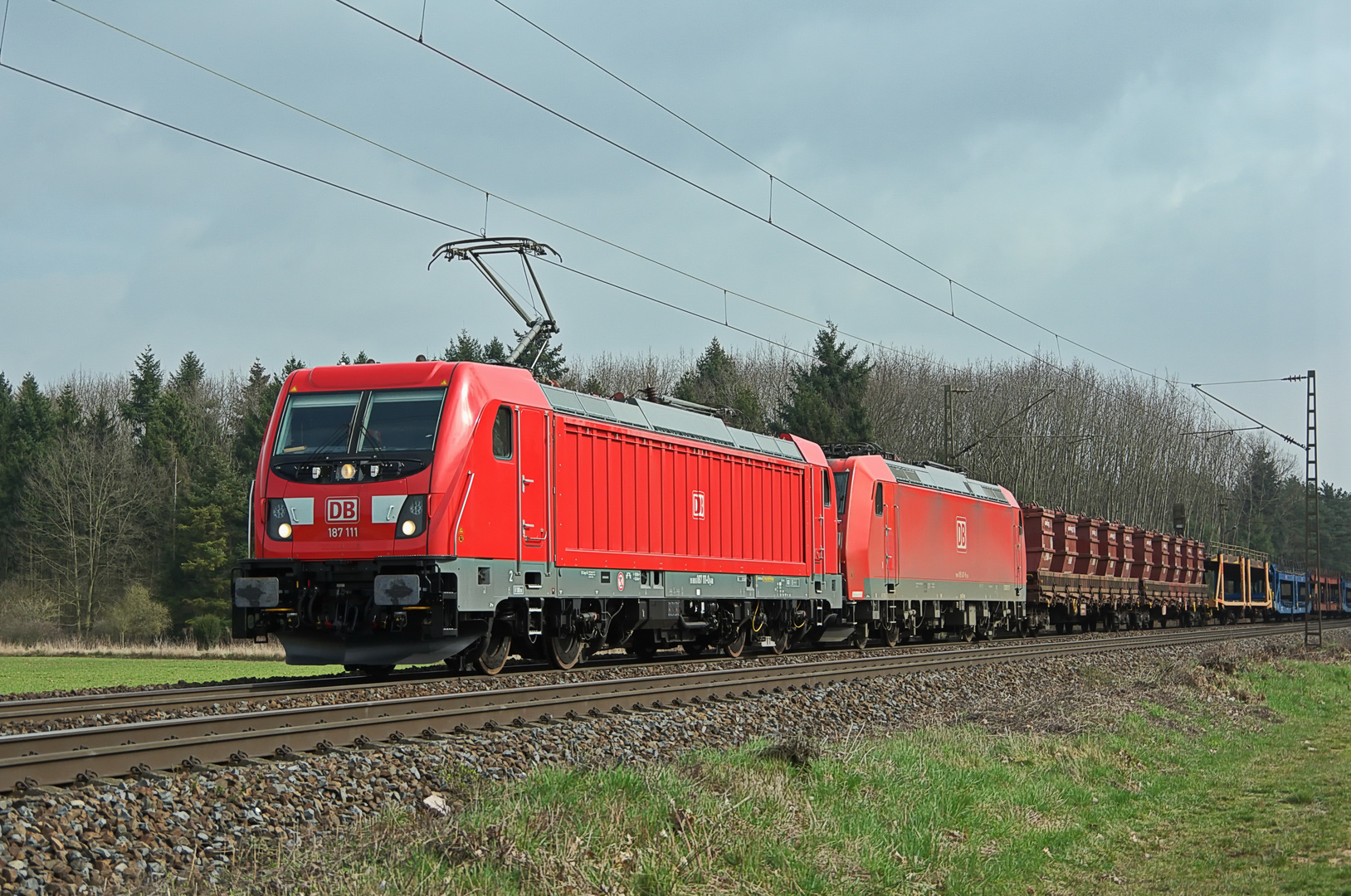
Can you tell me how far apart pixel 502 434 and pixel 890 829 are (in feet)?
27.2

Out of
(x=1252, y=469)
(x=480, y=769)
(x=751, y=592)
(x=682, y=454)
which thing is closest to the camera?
(x=480, y=769)

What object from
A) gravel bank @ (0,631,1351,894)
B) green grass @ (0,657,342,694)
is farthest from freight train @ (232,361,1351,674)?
green grass @ (0,657,342,694)

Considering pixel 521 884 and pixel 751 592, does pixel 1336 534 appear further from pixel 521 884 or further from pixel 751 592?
pixel 521 884

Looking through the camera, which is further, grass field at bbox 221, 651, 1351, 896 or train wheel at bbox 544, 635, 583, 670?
train wheel at bbox 544, 635, 583, 670

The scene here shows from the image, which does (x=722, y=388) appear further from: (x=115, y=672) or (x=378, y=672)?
(x=378, y=672)

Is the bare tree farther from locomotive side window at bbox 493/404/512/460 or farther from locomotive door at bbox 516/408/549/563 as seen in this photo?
locomotive side window at bbox 493/404/512/460

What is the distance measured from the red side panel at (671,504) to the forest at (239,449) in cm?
2128

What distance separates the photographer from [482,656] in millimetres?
15844

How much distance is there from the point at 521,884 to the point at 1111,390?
274 ft

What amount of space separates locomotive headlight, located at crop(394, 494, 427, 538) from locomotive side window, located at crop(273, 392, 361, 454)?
125 cm

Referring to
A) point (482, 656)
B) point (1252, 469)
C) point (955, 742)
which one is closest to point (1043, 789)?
point (955, 742)

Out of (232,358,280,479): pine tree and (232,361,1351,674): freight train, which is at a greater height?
(232,358,280,479): pine tree

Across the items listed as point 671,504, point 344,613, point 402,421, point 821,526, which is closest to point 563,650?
point 671,504

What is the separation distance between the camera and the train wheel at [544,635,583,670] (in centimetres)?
1727
